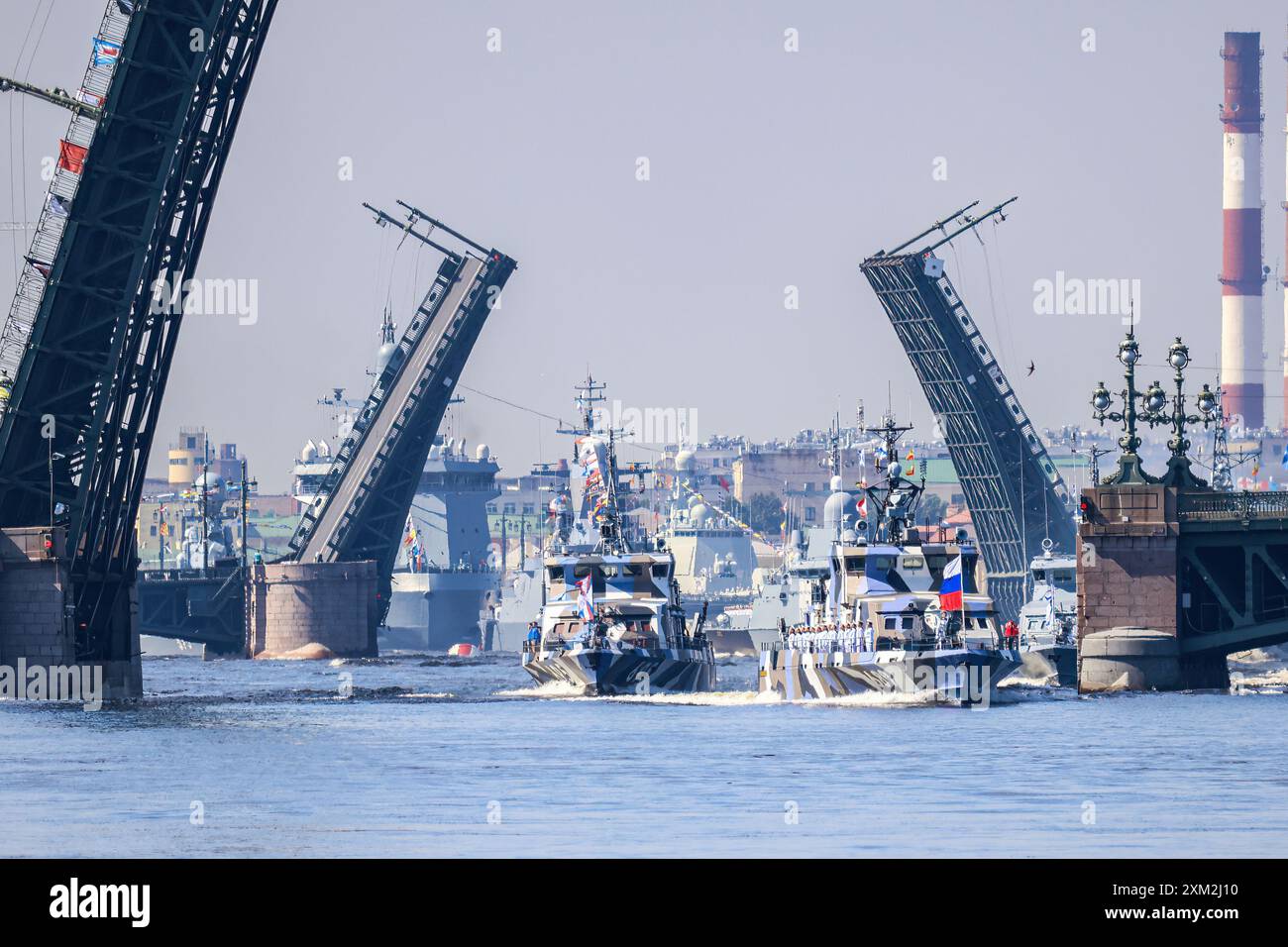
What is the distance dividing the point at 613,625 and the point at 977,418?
19836mm

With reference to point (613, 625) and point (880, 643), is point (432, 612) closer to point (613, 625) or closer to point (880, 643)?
point (613, 625)

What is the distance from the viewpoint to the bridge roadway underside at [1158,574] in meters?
56.6

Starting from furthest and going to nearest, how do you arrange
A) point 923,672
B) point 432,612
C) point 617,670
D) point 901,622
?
point 432,612, point 617,670, point 901,622, point 923,672

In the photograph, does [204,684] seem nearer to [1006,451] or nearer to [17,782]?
[1006,451]

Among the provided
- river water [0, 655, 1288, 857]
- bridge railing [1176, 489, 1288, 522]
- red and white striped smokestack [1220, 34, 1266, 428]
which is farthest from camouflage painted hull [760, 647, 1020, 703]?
red and white striped smokestack [1220, 34, 1266, 428]

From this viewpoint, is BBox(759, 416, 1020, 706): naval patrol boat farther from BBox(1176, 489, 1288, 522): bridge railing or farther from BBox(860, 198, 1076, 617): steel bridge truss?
BBox(860, 198, 1076, 617): steel bridge truss

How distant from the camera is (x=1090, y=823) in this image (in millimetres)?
28297

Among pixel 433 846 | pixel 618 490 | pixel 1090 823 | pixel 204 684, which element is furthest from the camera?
pixel 204 684

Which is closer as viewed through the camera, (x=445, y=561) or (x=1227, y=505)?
(x=1227, y=505)

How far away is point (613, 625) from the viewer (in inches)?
2388

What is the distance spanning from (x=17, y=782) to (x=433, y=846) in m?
10.7

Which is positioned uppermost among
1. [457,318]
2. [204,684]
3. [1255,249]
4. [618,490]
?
[1255,249]

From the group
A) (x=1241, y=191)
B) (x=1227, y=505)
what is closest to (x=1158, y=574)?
(x=1227, y=505)

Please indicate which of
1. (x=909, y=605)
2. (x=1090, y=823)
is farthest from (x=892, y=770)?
(x=909, y=605)
